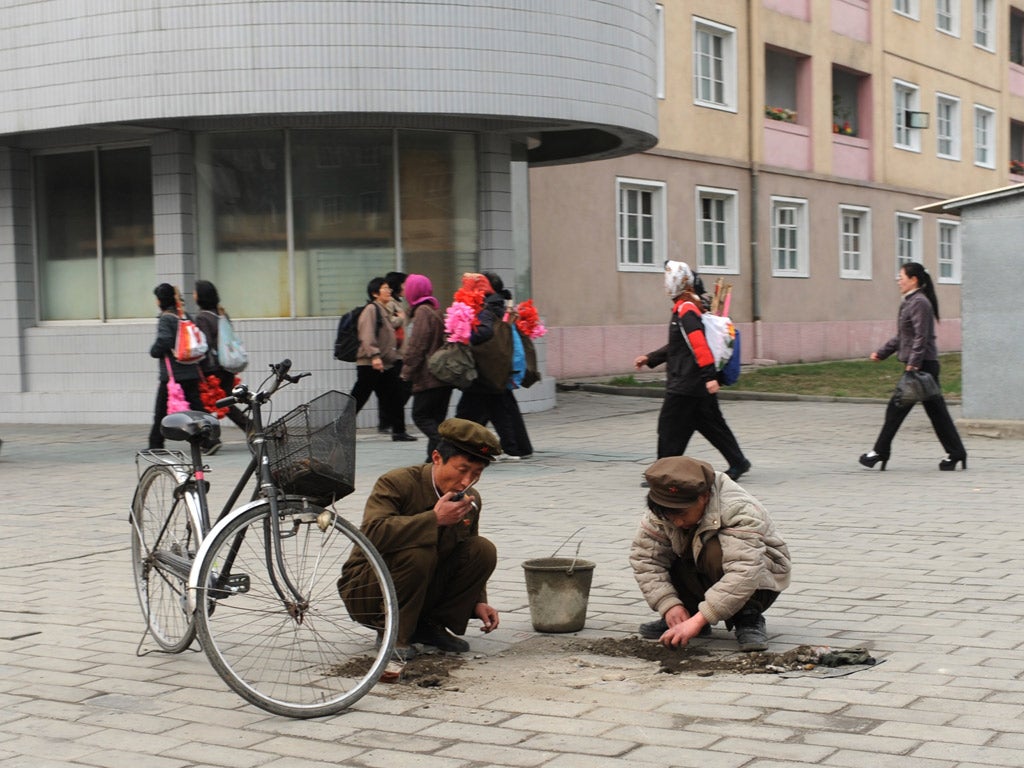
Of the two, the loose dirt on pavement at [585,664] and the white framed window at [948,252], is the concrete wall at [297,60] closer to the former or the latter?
the loose dirt on pavement at [585,664]

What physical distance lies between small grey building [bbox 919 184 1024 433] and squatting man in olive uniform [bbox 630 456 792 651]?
9.53 m

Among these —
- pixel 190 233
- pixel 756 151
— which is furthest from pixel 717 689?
pixel 756 151

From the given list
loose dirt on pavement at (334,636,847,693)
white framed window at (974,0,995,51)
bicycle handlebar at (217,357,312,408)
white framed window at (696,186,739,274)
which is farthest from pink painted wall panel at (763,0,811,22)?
bicycle handlebar at (217,357,312,408)

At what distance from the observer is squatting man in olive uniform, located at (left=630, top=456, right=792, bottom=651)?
5.72 metres

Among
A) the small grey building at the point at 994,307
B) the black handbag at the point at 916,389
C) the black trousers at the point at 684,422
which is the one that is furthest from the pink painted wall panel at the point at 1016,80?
the black trousers at the point at 684,422

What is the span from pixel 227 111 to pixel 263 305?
8.19ft

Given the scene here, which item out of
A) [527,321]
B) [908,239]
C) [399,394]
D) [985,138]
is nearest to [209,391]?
[399,394]

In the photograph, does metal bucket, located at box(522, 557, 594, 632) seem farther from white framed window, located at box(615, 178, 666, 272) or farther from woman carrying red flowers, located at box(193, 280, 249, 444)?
white framed window, located at box(615, 178, 666, 272)

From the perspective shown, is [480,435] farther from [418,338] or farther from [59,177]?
[59,177]

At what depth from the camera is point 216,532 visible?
5.09 meters

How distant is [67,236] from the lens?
60.9 ft

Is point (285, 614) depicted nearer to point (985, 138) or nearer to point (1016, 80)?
point (985, 138)

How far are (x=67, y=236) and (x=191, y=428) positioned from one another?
1366cm

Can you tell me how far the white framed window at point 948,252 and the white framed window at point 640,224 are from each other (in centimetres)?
1285
